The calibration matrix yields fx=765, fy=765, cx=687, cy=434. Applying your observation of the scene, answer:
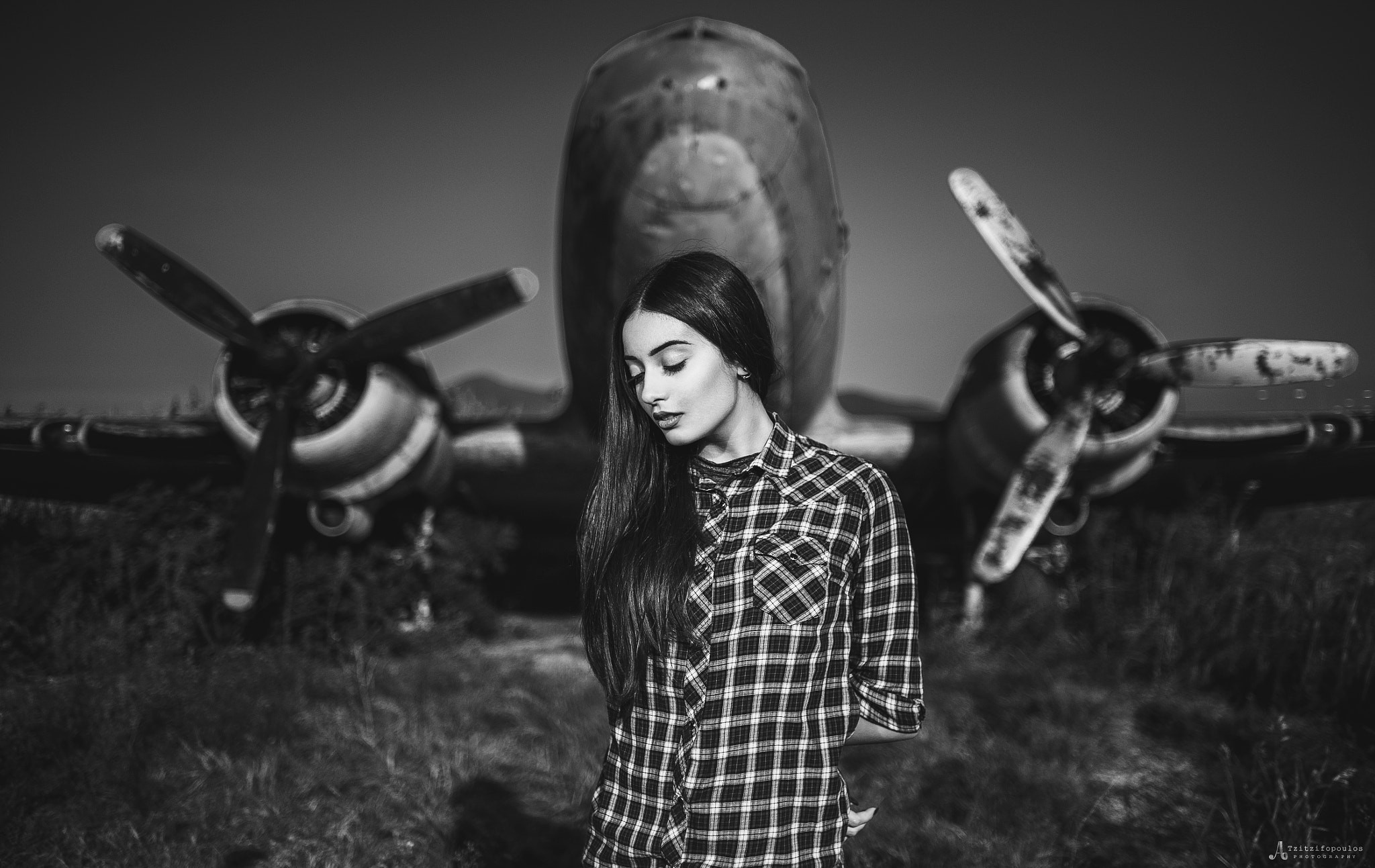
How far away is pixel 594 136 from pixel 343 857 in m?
4.21

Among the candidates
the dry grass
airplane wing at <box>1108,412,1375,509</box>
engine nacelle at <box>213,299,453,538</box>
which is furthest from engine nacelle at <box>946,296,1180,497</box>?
engine nacelle at <box>213,299,453,538</box>

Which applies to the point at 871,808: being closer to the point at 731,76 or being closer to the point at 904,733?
the point at 904,733

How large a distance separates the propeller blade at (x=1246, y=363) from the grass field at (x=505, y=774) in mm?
2256

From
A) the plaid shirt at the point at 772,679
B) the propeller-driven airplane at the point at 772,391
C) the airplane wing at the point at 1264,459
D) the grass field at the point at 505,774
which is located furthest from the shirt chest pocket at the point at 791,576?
the airplane wing at the point at 1264,459

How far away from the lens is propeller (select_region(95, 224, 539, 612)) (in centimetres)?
583

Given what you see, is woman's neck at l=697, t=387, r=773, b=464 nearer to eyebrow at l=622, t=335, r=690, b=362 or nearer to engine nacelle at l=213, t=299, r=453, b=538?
eyebrow at l=622, t=335, r=690, b=362

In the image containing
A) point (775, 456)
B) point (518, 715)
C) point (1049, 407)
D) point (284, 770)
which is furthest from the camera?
point (1049, 407)

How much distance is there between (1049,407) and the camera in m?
6.10

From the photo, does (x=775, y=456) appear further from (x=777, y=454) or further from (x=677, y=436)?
(x=677, y=436)

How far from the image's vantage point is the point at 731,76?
→ 15.4 feet

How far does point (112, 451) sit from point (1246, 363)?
30.5 ft

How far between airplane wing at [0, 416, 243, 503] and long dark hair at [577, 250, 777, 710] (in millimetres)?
6809

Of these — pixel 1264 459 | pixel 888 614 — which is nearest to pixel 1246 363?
pixel 1264 459

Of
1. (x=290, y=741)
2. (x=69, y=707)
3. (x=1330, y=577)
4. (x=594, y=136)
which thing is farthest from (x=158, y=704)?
(x=1330, y=577)
